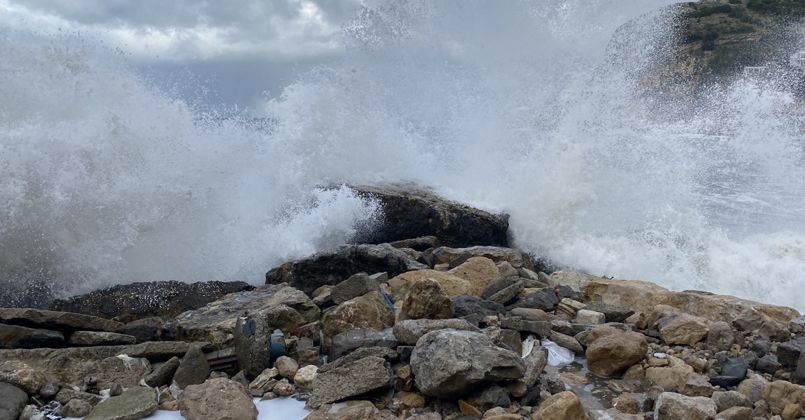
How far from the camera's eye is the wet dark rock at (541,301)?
4.85m

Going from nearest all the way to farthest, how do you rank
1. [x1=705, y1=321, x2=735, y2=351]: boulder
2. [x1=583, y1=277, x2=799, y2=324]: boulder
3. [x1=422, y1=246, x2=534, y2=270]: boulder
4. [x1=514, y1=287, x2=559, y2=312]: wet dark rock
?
1. [x1=705, y1=321, x2=735, y2=351]: boulder
2. [x1=583, y1=277, x2=799, y2=324]: boulder
3. [x1=514, y1=287, x2=559, y2=312]: wet dark rock
4. [x1=422, y1=246, x2=534, y2=270]: boulder

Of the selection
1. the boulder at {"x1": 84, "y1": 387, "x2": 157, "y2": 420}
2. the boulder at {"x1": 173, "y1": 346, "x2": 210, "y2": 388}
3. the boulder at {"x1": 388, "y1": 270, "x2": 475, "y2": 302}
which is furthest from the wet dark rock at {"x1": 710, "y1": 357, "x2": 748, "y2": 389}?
the boulder at {"x1": 84, "y1": 387, "x2": 157, "y2": 420}

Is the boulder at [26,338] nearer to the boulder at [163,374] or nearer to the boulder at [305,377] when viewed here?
the boulder at [163,374]

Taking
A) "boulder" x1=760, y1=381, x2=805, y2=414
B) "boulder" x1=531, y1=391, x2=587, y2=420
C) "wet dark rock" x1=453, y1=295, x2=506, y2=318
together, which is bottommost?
"boulder" x1=760, y1=381, x2=805, y2=414

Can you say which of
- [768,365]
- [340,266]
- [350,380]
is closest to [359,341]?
[350,380]

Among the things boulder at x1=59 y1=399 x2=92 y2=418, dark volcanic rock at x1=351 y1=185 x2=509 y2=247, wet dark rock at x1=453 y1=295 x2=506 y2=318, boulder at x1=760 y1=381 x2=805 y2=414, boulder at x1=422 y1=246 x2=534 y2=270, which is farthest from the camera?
dark volcanic rock at x1=351 y1=185 x2=509 y2=247

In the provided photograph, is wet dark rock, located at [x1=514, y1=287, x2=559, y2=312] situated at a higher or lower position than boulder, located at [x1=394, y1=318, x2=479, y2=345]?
lower

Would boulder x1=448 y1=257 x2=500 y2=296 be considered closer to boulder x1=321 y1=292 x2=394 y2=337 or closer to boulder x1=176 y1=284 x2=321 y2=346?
boulder x1=321 y1=292 x2=394 y2=337

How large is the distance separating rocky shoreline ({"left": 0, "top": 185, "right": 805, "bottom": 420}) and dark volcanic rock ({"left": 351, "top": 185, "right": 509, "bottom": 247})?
255cm

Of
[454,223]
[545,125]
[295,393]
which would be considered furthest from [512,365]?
[545,125]

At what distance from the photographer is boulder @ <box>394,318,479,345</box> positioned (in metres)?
3.64

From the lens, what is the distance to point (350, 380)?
326cm

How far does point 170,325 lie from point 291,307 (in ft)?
2.80

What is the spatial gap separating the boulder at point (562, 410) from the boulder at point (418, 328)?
76cm
